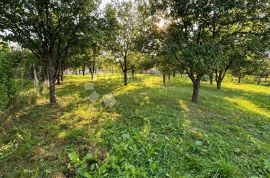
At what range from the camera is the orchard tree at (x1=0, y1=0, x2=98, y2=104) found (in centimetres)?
731

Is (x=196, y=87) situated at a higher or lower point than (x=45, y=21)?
lower

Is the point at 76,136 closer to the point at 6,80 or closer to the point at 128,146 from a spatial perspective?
the point at 128,146

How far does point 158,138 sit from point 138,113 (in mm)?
2619

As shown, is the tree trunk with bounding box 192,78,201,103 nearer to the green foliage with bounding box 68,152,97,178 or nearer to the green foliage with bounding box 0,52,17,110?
the green foliage with bounding box 68,152,97,178

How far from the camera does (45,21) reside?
800 centimetres

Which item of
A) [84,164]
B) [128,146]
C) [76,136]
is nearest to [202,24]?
[128,146]

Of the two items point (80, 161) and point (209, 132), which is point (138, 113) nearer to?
point (209, 132)

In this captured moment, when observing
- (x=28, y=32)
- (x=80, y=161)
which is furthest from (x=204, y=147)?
(x=28, y=32)

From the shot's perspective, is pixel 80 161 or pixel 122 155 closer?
pixel 80 161

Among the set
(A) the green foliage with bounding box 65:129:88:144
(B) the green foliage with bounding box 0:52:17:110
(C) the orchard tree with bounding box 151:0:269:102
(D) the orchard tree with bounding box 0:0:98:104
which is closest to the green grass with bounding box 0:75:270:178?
(A) the green foliage with bounding box 65:129:88:144

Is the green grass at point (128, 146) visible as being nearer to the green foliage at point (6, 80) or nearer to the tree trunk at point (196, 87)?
the green foliage at point (6, 80)

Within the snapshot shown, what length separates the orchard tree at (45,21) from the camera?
7.31m

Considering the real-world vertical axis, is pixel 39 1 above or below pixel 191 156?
above

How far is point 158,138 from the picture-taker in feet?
15.8
